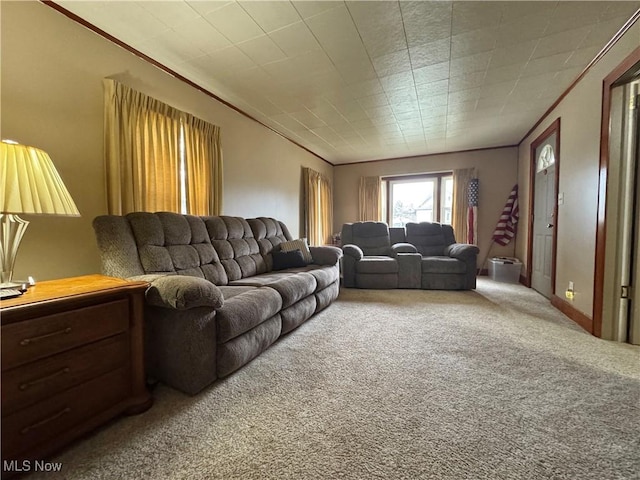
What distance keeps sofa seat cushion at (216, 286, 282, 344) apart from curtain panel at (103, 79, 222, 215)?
1.09m

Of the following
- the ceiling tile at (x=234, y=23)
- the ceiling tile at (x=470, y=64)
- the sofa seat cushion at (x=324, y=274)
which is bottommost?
the sofa seat cushion at (x=324, y=274)

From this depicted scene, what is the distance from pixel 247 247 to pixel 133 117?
1.46m

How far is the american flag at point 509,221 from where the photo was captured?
4711mm

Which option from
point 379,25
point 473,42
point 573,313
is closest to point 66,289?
point 379,25

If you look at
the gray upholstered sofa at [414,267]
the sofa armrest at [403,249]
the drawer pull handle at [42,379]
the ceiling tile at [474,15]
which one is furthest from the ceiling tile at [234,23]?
the sofa armrest at [403,249]

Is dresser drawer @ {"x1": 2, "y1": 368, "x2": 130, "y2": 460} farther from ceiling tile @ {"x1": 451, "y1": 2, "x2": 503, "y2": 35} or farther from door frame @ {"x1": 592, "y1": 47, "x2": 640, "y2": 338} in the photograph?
door frame @ {"x1": 592, "y1": 47, "x2": 640, "y2": 338}

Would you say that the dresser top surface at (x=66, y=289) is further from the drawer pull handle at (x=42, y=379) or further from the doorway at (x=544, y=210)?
the doorway at (x=544, y=210)

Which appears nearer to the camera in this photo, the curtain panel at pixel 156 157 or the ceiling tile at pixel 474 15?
the ceiling tile at pixel 474 15

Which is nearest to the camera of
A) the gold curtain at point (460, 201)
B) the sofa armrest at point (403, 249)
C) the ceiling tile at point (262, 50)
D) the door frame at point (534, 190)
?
the ceiling tile at point (262, 50)

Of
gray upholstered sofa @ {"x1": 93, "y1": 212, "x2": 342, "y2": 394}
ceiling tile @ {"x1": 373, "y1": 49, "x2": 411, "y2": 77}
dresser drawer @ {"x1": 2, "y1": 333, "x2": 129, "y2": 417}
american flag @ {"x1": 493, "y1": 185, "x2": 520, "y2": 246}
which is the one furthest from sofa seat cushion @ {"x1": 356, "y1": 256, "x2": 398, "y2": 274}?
dresser drawer @ {"x1": 2, "y1": 333, "x2": 129, "y2": 417}

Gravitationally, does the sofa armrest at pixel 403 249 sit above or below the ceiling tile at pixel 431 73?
below

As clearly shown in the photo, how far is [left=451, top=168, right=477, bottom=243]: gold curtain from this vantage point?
5.15 m

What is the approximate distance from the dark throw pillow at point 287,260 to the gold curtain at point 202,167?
856 millimetres

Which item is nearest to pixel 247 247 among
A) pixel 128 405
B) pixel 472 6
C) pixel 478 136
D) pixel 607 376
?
pixel 128 405
